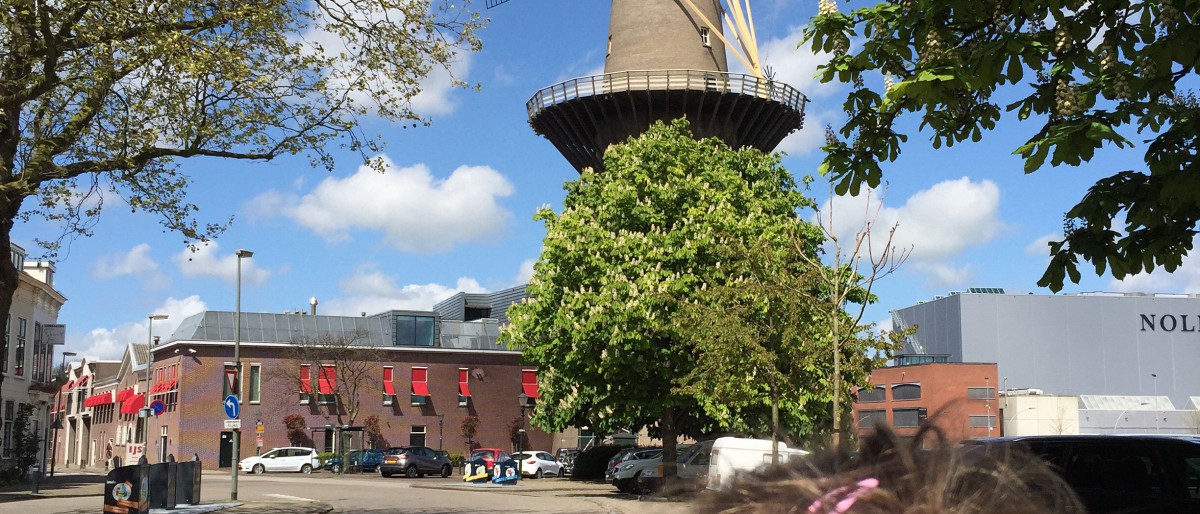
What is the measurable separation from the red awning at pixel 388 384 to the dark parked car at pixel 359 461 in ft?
27.8

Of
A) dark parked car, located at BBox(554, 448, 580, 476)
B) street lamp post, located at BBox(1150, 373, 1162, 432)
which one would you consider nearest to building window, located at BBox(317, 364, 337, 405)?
dark parked car, located at BBox(554, 448, 580, 476)

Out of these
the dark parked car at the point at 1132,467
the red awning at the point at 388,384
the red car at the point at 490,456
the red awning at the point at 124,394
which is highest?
the red awning at the point at 388,384

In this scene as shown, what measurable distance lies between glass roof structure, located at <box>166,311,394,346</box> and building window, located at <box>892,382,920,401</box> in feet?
174

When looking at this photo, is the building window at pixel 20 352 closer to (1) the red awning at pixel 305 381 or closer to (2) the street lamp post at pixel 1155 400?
(1) the red awning at pixel 305 381

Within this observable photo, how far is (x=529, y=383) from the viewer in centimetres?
7125

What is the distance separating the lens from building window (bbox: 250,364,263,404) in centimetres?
6519

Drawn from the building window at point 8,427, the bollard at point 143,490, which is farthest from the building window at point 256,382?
the bollard at point 143,490

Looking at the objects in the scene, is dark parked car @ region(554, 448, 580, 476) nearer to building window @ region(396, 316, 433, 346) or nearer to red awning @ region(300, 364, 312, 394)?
red awning @ region(300, 364, 312, 394)

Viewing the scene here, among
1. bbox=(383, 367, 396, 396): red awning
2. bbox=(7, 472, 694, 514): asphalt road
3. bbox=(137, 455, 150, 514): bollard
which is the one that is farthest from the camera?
bbox=(383, 367, 396, 396): red awning

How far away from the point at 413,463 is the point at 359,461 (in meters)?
6.99

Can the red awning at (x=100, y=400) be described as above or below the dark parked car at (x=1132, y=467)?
above

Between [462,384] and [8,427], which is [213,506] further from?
[462,384]

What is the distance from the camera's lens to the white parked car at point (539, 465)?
51125 mm

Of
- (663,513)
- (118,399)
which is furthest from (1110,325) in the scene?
(663,513)
